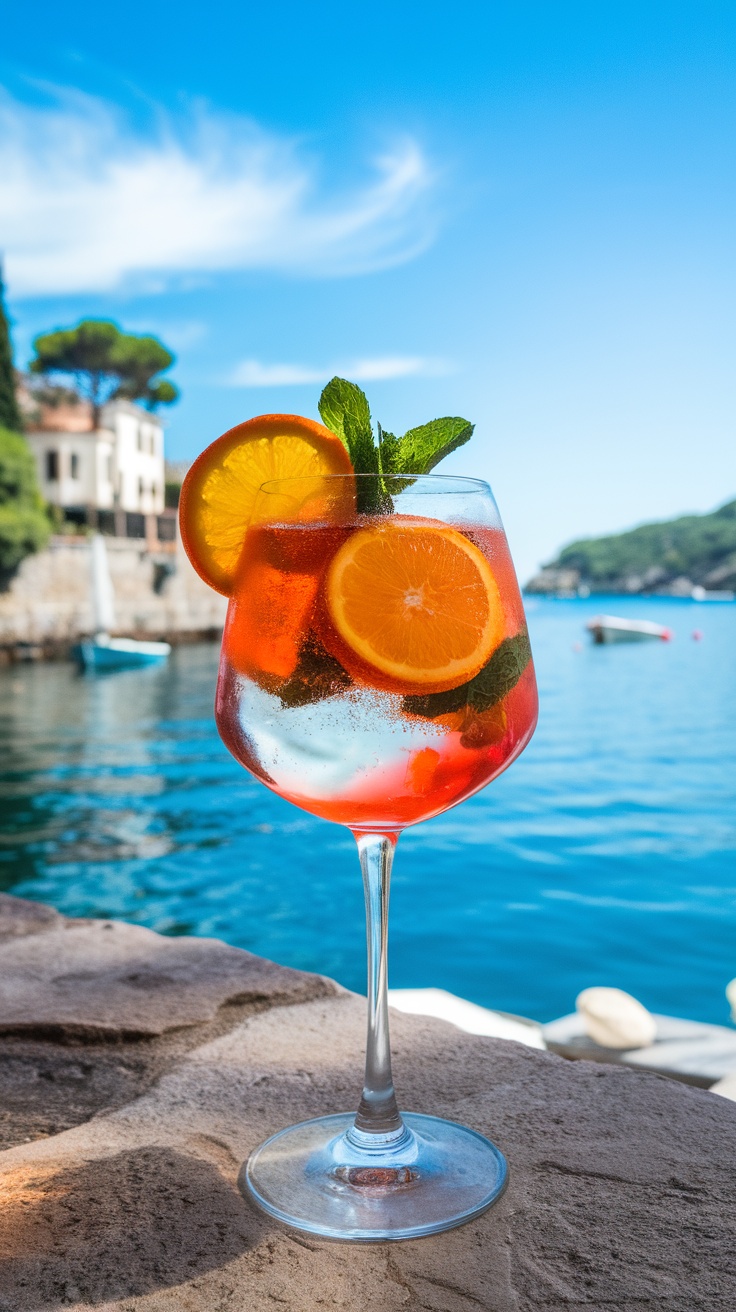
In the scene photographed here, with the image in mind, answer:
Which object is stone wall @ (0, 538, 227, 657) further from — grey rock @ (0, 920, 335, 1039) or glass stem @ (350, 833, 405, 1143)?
glass stem @ (350, 833, 405, 1143)

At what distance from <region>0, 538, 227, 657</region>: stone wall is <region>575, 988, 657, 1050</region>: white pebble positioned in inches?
1049

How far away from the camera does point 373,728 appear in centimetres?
107

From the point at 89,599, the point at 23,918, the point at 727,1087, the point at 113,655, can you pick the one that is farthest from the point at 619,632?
the point at 23,918

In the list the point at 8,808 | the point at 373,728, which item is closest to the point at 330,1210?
the point at 373,728

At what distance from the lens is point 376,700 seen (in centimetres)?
107

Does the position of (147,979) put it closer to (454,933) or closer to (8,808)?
(454,933)

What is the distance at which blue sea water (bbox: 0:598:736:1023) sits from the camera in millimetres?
7277

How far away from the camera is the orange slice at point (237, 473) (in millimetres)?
1225

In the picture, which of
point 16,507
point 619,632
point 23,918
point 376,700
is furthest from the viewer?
point 619,632

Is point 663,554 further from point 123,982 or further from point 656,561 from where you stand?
point 123,982

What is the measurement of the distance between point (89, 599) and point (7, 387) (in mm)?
6908

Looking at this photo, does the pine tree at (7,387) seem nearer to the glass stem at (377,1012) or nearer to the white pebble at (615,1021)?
the white pebble at (615,1021)

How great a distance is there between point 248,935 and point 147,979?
6273 mm

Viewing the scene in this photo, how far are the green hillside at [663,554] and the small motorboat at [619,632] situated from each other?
55.6 m
